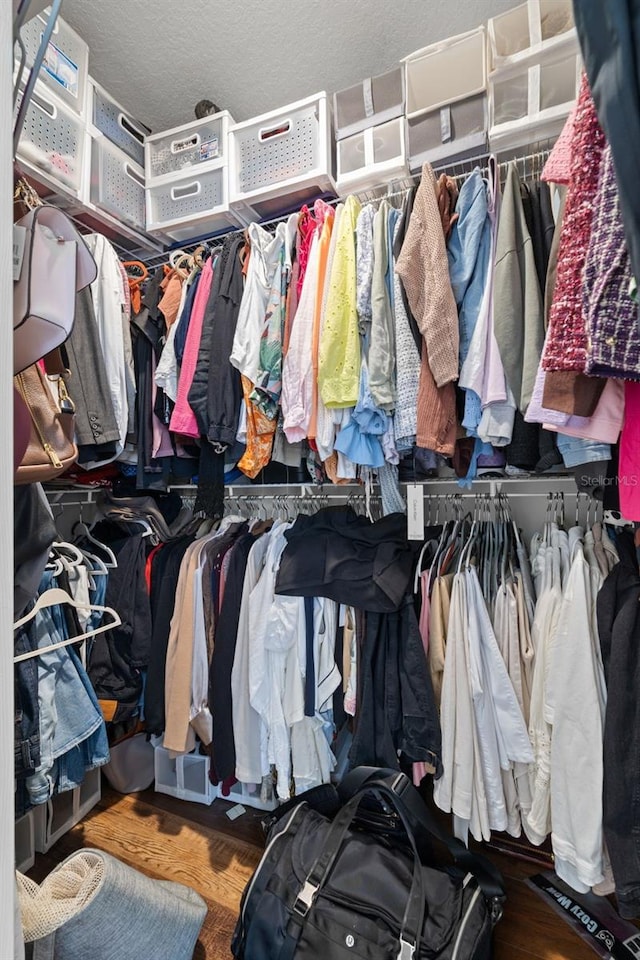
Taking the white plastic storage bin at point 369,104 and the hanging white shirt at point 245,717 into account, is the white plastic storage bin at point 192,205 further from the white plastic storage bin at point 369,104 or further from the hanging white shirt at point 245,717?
the hanging white shirt at point 245,717

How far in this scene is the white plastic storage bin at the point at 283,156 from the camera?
5.36 ft

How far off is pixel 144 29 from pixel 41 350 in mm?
1773

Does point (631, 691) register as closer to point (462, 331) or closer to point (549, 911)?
point (549, 911)

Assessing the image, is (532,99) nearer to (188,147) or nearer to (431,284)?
(431,284)

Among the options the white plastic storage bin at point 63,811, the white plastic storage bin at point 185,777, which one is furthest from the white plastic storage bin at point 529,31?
the white plastic storage bin at point 63,811

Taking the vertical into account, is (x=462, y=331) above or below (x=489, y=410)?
above

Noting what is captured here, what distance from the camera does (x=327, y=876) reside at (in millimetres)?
1193

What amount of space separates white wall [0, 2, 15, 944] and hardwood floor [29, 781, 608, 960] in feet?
3.74

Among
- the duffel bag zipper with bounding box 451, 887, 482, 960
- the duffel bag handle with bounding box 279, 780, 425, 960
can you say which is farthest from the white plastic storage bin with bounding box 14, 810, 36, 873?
the duffel bag zipper with bounding box 451, 887, 482, 960

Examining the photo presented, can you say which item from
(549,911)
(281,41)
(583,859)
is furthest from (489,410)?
(281,41)

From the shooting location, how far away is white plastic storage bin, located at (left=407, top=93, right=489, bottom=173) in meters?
1.45

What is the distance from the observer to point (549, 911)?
4.47ft

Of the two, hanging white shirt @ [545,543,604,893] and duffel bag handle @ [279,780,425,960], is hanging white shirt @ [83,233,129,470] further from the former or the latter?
hanging white shirt @ [545,543,604,893]

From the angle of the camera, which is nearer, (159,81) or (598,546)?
(598,546)
